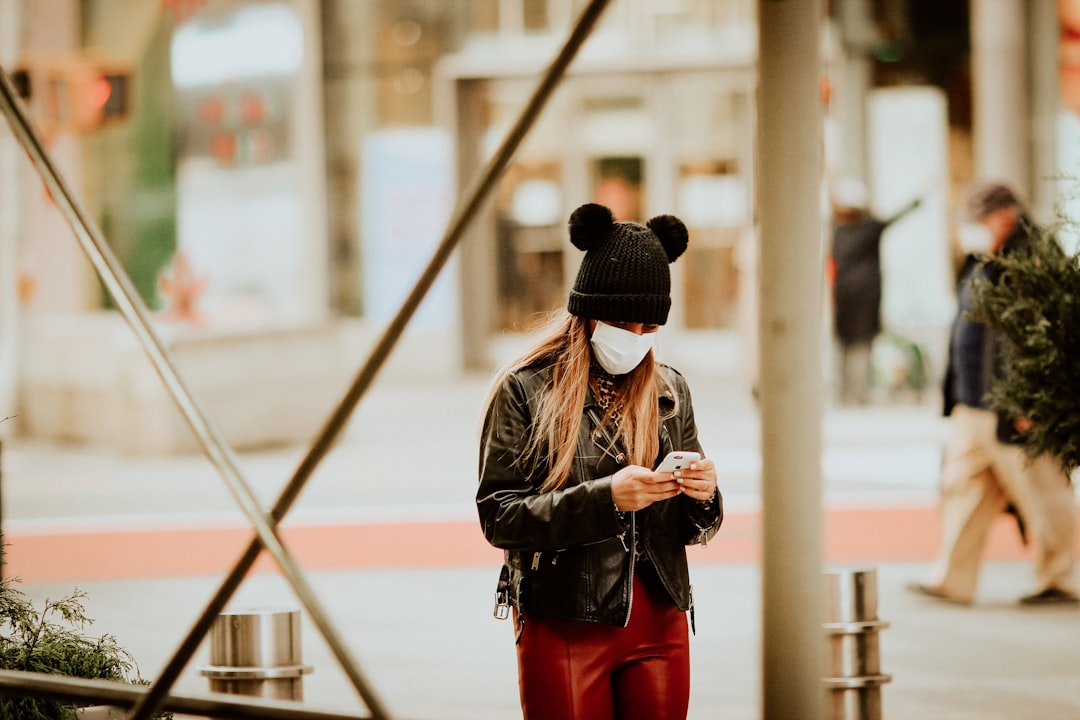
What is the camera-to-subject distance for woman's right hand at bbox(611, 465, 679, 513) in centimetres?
330

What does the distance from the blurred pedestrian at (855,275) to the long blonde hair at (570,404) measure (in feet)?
38.8

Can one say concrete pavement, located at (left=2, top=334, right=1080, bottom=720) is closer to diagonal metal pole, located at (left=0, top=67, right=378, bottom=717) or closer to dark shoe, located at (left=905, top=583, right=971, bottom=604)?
dark shoe, located at (left=905, top=583, right=971, bottom=604)

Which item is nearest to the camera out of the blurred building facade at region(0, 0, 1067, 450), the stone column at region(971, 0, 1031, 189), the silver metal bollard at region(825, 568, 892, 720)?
the silver metal bollard at region(825, 568, 892, 720)

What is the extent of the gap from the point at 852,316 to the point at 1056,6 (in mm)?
4629

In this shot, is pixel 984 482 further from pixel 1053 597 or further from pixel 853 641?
pixel 853 641

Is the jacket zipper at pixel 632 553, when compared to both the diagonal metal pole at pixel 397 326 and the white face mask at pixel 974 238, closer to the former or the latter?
the diagonal metal pole at pixel 397 326

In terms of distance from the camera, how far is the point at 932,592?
7.90 metres

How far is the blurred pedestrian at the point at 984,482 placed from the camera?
7.57 meters

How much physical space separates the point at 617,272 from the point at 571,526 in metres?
0.58

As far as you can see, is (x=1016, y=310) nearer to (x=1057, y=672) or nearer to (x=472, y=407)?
(x=1057, y=672)

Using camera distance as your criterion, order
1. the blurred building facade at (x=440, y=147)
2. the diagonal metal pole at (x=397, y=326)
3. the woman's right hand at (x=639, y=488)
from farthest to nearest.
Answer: the blurred building facade at (x=440, y=147), the woman's right hand at (x=639, y=488), the diagonal metal pole at (x=397, y=326)

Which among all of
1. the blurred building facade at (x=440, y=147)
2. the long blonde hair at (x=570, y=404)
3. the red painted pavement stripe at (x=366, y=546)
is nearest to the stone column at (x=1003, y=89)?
the blurred building facade at (x=440, y=147)

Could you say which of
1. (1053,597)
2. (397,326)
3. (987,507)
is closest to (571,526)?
(397,326)

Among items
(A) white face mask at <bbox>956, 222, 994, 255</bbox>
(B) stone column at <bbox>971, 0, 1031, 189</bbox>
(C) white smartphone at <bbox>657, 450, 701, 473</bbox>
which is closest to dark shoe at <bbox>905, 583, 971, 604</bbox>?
(A) white face mask at <bbox>956, 222, 994, 255</bbox>
